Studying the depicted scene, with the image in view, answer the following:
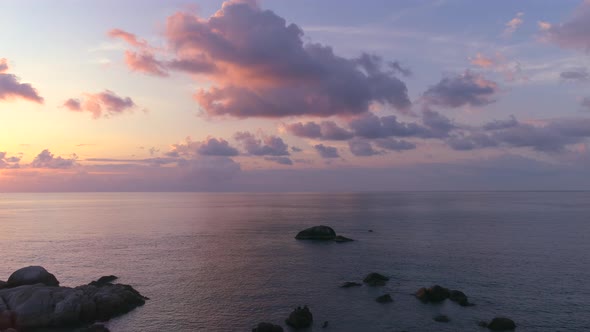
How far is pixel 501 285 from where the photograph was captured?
57875mm

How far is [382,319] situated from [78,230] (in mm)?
121252

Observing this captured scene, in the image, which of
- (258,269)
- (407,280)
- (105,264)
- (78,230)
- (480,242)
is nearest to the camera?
(407,280)

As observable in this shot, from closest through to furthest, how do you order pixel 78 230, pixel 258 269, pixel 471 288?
pixel 471 288
pixel 258 269
pixel 78 230

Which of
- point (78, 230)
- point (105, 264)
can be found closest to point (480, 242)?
point (105, 264)

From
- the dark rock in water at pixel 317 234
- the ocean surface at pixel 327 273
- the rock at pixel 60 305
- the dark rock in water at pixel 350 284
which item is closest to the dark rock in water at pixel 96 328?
the ocean surface at pixel 327 273

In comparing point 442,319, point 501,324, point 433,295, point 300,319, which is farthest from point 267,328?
point 501,324

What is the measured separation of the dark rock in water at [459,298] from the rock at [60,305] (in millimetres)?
40168

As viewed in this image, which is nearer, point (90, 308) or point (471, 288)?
point (90, 308)

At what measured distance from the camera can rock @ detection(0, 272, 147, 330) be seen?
43188 mm

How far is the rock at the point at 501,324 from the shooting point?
4138 centimetres

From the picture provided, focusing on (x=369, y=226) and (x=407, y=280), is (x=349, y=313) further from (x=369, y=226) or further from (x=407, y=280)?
(x=369, y=226)

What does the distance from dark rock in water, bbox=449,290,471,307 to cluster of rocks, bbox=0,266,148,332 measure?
129 feet

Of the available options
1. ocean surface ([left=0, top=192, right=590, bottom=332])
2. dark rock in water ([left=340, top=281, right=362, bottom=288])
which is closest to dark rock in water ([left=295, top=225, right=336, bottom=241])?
ocean surface ([left=0, top=192, right=590, bottom=332])

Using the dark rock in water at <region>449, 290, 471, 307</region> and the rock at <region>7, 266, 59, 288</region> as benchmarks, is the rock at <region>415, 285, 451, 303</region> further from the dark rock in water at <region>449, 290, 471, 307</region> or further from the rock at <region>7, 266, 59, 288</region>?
the rock at <region>7, 266, 59, 288</region>
